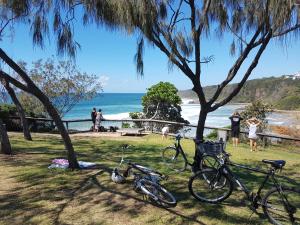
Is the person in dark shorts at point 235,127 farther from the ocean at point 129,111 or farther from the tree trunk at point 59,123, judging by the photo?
the ocean at point 129,111

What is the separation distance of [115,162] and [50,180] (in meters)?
2.27

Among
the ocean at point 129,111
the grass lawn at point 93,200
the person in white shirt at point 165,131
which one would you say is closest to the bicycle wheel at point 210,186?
the grass lawn at point 93,200

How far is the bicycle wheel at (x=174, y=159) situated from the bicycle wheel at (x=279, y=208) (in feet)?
11.1

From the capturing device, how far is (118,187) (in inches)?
268

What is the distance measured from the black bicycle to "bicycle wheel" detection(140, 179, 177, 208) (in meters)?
0.99

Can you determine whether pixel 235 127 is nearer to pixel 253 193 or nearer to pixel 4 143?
pixel 4 143

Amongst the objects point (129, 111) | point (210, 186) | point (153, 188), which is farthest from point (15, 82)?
point (129, 111)

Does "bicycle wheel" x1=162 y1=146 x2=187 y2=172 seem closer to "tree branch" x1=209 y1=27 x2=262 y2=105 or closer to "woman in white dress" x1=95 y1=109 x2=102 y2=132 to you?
"tree branch" x1=209 y1=27 x2=262 y2=105

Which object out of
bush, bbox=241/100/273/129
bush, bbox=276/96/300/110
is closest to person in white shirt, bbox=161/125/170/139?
bush, bbox=241/100/273/129

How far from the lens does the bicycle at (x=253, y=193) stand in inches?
207

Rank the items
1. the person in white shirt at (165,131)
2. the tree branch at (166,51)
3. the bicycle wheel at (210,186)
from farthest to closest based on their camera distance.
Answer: the person in white shirt at (165,131), the tree branch at (166,51), the bicycle wheel at (210,186)

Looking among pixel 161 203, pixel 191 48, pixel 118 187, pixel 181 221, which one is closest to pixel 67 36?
pixel 191 48

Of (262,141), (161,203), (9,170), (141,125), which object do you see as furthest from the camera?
(141,125)

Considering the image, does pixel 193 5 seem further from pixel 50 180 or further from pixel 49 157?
pixel 49 157
